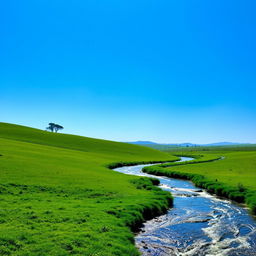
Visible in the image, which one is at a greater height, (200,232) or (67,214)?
(67,214)

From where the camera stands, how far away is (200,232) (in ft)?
63.5

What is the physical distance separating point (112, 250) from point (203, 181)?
30.3 metres

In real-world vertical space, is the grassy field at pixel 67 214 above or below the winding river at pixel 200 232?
above

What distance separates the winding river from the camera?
53.0 feet

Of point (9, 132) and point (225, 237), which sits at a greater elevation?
point (9, 132)

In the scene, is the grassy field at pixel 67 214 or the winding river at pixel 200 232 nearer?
the grassy field at pixel 67 214

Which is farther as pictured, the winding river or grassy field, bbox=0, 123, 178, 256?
the winding river

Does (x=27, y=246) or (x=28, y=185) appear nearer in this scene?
(x=27, y=246)

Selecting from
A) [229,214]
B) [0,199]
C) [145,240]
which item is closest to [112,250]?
[145,240]

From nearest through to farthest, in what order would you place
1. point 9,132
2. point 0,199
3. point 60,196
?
point 0,199 → point 60,196 → point 9,132

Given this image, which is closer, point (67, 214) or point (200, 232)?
point (67, 214)

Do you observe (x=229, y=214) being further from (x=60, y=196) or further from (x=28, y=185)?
(x=28, y=185)

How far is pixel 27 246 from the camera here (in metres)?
13.0

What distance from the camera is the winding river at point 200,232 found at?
1616 cm
